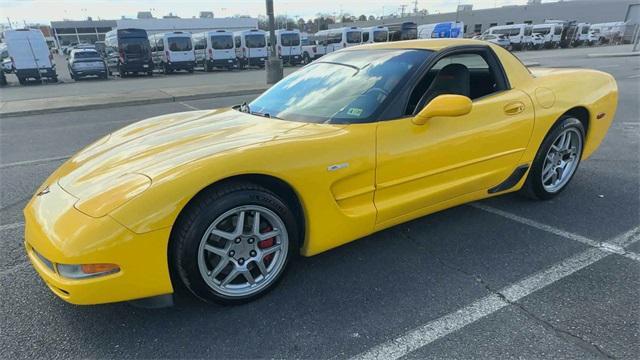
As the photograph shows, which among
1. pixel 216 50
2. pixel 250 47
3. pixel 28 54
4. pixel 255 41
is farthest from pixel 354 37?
pixel 28 54

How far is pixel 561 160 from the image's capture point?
3.67 metres

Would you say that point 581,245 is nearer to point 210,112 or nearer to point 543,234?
point 543,234

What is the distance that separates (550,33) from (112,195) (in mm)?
46681

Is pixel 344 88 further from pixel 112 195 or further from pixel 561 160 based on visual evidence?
pixel 561 160

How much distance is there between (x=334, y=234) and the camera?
7.93 ft

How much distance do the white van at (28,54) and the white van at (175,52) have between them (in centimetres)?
563

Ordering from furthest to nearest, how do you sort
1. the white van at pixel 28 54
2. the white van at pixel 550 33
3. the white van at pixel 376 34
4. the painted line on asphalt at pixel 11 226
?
the white van at pixel 550 33
the white van at pixel 376 34
the white van at pixel 28 54
the painted line on asphalt at pixel 11 226

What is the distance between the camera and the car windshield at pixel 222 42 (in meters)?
23.5

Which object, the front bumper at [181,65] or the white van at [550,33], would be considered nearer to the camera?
the front bumper at [181,65]

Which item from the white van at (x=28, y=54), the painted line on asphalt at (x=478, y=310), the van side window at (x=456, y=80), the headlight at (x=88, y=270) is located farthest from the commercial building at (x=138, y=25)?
the painted line on asphalt at (x=478, y=310)

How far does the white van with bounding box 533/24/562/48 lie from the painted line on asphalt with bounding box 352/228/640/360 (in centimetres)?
4466

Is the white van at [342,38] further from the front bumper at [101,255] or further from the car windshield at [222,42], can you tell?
the front bumper at [101,255]

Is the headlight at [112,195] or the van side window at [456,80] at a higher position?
the van side window at [456,80]

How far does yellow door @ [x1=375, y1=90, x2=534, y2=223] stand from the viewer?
2549 mm
